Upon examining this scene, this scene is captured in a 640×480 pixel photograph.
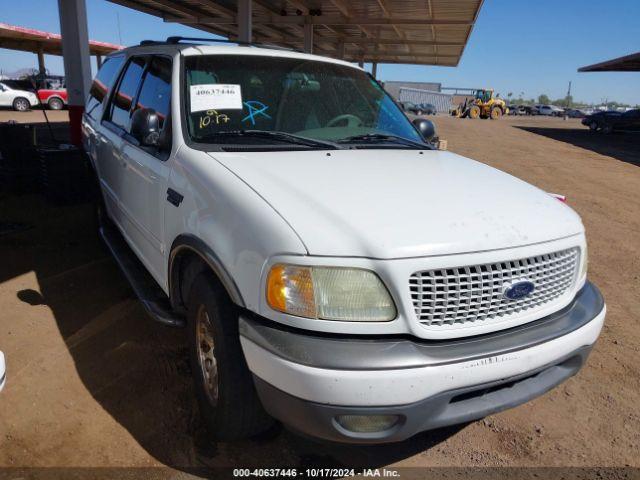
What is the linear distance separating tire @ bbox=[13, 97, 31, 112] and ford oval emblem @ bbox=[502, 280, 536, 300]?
96.9 ft

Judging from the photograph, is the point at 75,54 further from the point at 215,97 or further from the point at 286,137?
the point at 286,137

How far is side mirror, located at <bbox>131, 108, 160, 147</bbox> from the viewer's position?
272 cm

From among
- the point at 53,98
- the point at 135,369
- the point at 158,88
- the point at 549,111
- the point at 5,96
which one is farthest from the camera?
the point at 549,111

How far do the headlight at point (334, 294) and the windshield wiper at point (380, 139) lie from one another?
1.44 metres

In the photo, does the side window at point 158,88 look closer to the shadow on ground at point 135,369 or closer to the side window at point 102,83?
the side window at point 102,83

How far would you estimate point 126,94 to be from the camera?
3818 mm

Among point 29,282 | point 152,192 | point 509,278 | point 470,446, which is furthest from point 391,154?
point 29,282

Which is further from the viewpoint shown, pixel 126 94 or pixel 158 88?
pixel 126 94

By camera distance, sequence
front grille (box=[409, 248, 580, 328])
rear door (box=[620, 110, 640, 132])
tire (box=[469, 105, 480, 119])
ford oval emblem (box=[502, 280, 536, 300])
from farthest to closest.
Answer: tire (box=[469, 105, 480, 119]), rear door (box=[620, 110, 640, 132]), ford oval emblem (box=[502, 280, 536, 300]), front grille (box=[409, 248, 580, 328])

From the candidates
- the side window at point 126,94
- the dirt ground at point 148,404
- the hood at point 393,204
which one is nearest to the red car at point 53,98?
the dirt ground at point 148,404

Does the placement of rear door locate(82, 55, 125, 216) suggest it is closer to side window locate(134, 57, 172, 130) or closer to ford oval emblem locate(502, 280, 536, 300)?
side window locate(134, 57, 172, 130)

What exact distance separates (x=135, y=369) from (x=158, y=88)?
1.78 m

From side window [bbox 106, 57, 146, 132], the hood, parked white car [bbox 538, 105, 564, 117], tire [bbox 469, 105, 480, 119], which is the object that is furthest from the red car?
parked white car [bbox 538, 105, 564, 117]

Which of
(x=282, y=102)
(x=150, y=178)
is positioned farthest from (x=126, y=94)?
(x=282, y=102)
